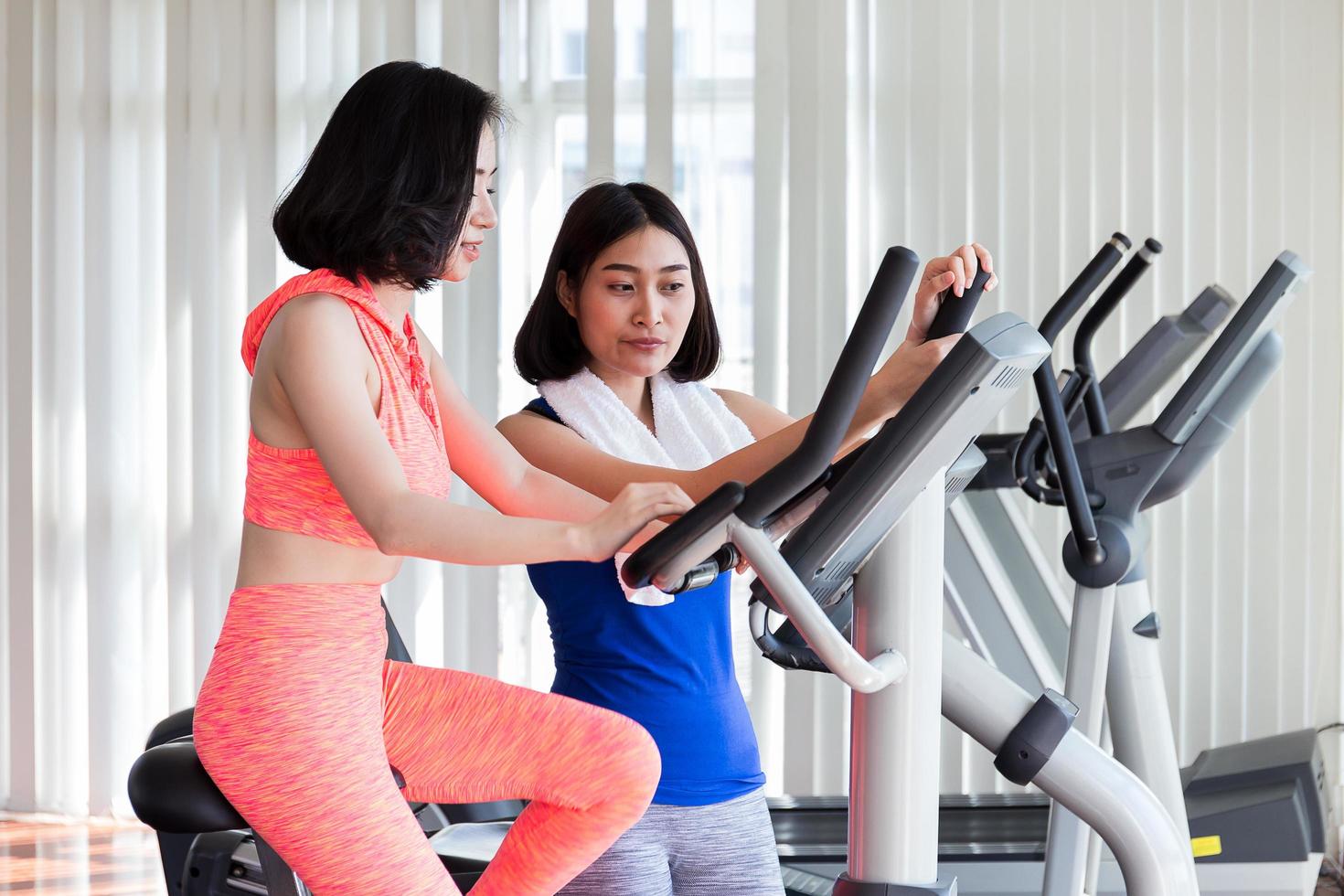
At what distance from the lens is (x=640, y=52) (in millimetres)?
3541

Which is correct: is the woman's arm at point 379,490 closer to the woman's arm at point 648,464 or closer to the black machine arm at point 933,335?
the black machine arm at point 933,335

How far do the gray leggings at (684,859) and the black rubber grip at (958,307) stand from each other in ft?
2.05

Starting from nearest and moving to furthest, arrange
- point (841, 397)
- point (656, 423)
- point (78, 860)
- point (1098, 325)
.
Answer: point (841, 397) → point (656, 423) → point (1098, 325) → point (78, 860)

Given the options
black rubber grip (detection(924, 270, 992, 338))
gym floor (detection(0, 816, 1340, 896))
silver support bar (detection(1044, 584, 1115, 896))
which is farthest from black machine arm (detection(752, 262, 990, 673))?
gym floor (detection(0, 816, 1340, 896))

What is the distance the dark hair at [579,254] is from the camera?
1.65 meters

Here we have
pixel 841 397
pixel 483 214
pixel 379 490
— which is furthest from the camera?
pixel 483 214

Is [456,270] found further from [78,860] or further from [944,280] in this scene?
[78,860]

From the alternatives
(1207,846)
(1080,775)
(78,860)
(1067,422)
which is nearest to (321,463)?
(1080,775)

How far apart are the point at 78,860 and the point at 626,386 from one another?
2.58 metres

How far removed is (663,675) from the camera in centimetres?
147

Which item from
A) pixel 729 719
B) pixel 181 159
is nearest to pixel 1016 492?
pixel 729 719

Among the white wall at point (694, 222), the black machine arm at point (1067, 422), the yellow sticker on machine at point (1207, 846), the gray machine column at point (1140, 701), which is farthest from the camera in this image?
the white wall at point (694, 222)

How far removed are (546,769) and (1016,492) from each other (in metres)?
2.39

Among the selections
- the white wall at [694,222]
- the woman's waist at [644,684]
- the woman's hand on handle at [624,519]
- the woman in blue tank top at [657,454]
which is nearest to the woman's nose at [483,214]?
the woman in blue tank top at [657,454]
